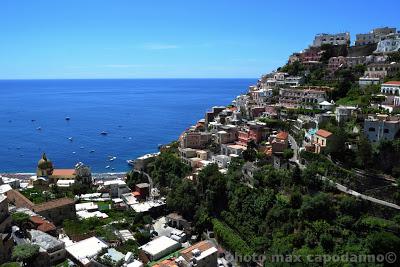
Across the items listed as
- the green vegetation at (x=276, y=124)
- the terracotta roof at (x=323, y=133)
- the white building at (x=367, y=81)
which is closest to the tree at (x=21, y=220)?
the terracotta roof at (x=323, y=133)

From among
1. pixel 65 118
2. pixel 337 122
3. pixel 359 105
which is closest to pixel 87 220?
pixel 337 122

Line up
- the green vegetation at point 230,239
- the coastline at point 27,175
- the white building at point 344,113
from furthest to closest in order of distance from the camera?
the coastline at point 27,175 < the white building at point 344,113 < the green vegetation at point 230,239

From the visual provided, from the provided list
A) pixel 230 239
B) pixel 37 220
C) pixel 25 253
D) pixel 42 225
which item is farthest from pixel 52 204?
pixel 230 239

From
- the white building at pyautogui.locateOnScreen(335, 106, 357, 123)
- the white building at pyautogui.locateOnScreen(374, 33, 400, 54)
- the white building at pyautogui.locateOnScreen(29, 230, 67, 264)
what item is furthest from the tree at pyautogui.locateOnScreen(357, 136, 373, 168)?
the white building at pyautogui.locateOnScreen(374, 33, 400, 54)

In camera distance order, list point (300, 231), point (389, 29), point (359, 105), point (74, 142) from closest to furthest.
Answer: point (300, 231), point (359, 105), point (389, 29), point (74, 142)

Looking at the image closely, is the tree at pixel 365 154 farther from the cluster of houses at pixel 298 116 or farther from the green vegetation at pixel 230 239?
the green vegetation at pixel 230 239

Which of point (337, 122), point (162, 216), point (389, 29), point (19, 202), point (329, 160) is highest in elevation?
point (389, 29)

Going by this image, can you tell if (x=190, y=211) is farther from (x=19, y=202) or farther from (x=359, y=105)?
(x=359, y=105)
